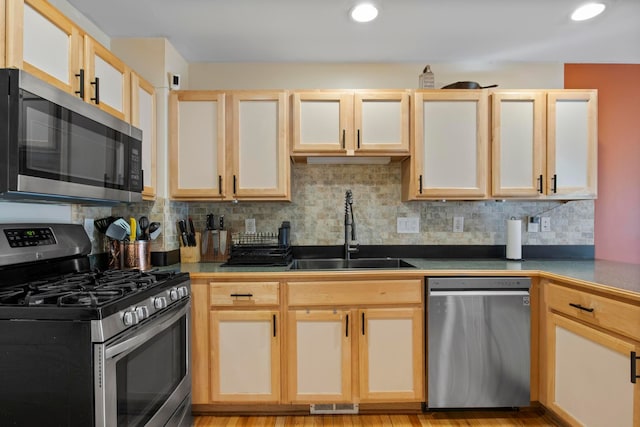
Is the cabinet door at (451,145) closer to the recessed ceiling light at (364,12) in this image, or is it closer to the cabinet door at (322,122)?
the cabinet door at (322,122)

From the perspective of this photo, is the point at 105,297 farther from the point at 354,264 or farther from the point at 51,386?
the point at 354,264

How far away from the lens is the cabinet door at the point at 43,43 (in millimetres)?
1302

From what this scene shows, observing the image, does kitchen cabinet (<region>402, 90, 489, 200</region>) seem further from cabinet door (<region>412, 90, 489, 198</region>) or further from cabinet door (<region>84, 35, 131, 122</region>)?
cabinet door (<region>84, 35, 131, 122</region>)

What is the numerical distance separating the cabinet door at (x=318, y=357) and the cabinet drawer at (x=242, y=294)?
6.5 inches

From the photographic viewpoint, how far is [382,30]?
90.1 inches

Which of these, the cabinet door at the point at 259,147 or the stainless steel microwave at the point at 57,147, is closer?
the stainless steel microwave at the point at 57,147

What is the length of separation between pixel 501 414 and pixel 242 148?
2297 millimetres

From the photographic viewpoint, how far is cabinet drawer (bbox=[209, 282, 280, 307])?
6.92ft

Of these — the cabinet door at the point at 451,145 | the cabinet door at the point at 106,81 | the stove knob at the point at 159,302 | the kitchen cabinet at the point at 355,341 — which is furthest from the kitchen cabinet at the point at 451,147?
the cabinet door at the point at 106,81

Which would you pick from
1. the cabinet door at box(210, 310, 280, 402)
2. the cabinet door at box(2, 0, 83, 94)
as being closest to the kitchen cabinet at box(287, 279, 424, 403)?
the cabinet door at box(210, 310, 280, 402)

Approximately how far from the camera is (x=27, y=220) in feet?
5.65

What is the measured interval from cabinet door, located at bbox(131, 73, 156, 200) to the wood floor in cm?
144

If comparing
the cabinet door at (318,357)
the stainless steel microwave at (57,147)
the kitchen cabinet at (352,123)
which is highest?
the kitchen cabinet at (352,123)

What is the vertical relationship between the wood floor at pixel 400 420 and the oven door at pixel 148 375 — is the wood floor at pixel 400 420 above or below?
below
